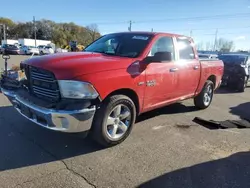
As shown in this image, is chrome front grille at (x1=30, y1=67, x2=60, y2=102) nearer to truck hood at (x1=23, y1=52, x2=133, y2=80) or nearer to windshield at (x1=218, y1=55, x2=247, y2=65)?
truck hood at (x1=23, y1=52, x2=133, y2=80)

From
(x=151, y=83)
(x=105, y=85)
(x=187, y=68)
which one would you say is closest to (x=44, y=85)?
(x=105, y=85)

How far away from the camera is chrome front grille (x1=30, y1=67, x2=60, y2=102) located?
11.5 feet

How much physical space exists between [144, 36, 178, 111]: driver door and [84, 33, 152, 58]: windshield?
0.23 meters

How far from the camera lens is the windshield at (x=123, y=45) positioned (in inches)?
181

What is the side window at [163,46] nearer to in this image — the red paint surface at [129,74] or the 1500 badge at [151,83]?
the red paint surface at [129,74]

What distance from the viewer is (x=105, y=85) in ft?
12.0

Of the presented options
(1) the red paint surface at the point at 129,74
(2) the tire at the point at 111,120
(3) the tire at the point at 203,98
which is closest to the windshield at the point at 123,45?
(1) the red paint surface at the point at 129,74

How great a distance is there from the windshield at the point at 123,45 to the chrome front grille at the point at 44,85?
58.2 inches

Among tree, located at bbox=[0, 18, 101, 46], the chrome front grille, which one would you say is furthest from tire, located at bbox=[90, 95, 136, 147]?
tree, located at bbox=[0, 18, 101, 46]

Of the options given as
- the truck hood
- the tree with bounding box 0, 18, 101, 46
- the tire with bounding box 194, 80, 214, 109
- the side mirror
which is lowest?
the tire with bounding box 194, 80, 214, 109

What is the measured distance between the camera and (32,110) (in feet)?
11.7

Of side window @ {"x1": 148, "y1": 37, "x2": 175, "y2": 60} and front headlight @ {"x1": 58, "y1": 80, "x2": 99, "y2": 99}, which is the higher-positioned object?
side window @ {"x1": 148, "y1": 37, "x2": 175, "y2": 60}

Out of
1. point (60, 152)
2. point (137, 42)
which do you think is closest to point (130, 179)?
point (60, 152)

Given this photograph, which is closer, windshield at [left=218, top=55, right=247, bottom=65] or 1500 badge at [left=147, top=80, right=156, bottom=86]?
1500 badge at [left=147, top=80, right=156, bottom=86]
